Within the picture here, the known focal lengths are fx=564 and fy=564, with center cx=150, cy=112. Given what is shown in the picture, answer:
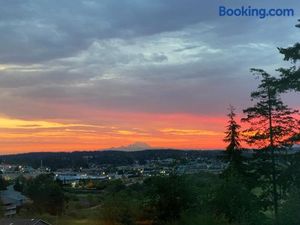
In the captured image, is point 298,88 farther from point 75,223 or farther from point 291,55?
point 75,223

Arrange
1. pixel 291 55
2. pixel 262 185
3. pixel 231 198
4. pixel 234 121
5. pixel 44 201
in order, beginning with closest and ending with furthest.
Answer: pixel 291 55 → pixel 231 198 → pixel 262 185 → pixel 234 121 → pixel 44 201

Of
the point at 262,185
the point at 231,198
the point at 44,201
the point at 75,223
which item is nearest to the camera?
the point at 231,198

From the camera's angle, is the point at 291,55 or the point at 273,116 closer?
the point at 291,55

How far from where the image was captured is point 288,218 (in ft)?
93.6

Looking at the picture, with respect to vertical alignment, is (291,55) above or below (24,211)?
above

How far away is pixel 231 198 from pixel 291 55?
A: 12937 mm

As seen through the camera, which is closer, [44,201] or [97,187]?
[44,201]

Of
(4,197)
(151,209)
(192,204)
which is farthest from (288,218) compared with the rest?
(4,197)

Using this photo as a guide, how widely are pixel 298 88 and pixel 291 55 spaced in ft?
5.59

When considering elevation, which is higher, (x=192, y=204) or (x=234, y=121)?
(x=234, y=121)

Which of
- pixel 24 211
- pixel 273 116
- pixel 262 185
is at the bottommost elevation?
pixel 24 211

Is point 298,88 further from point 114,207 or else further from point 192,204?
point 114,207

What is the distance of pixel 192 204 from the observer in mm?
38594

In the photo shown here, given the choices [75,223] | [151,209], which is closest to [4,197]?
[75,223]
